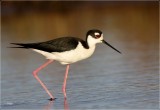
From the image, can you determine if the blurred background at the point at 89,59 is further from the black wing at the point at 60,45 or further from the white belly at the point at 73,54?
the black wing at the point at 60,45

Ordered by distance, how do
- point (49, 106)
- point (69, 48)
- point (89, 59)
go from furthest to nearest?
point (89, 59) < point (69, 48) < point (49, 106)

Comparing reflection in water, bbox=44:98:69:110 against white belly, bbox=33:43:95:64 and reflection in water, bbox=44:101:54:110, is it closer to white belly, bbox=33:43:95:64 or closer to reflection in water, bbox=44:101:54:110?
reflection in water, bbox=44:101:54:110

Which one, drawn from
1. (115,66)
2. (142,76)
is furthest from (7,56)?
(142,76)

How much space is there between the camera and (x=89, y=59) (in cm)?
1070

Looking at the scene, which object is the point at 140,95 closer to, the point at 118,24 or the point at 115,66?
the point at 115,66

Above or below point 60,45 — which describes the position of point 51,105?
below

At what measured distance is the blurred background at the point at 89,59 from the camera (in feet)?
23.4

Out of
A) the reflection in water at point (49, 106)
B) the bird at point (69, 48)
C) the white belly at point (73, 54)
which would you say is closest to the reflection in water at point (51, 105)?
the reflection in water at point (49, 106)

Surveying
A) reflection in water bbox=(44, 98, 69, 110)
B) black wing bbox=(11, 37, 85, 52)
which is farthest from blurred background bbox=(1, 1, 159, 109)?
black wing bbox=(11, 37, 85, 52)

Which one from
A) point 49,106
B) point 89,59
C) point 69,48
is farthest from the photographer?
point 89,59

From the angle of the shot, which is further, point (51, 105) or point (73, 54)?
point (73, 54)

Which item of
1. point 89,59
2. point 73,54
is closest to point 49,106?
point 73,54

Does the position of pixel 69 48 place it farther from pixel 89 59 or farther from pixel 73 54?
pixel 89 59

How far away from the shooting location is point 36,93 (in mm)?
7707
